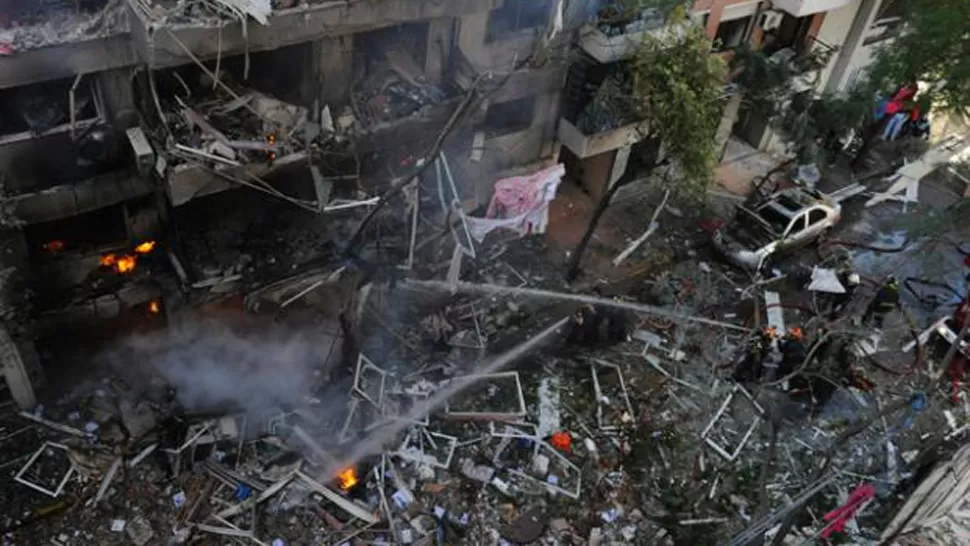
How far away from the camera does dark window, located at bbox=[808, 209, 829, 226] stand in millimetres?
22688

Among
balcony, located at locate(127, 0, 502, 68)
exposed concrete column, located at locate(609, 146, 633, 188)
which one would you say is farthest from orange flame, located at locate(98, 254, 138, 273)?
exposed concrete column, located at locate(609, 146, 633, 188)

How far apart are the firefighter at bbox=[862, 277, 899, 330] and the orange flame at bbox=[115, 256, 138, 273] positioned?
17.2 metres

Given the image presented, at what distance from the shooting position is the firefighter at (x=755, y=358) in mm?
18875

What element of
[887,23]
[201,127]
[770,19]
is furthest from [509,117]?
[887,23]

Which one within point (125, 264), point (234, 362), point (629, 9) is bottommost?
point (234, 362)

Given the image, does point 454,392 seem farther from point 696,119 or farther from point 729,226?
point 729,226

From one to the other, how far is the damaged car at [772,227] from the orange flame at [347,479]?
38.4 feet

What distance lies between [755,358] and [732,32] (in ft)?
31.6

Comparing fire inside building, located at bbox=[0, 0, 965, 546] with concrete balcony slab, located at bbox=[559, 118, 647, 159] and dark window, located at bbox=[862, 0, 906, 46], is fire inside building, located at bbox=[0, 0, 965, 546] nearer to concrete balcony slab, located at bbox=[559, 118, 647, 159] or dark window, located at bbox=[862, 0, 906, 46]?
concrete balcony slab, located at bbox=[559, 118, 647, 159]

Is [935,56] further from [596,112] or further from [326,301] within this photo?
[326,301]

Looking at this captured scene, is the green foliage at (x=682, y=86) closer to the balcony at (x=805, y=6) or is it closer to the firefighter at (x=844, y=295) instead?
the balcony at (x=805, y=6)

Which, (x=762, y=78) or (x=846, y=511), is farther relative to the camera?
(x=762, y=78)

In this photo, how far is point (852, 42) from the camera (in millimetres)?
25938

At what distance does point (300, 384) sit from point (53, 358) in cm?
498
